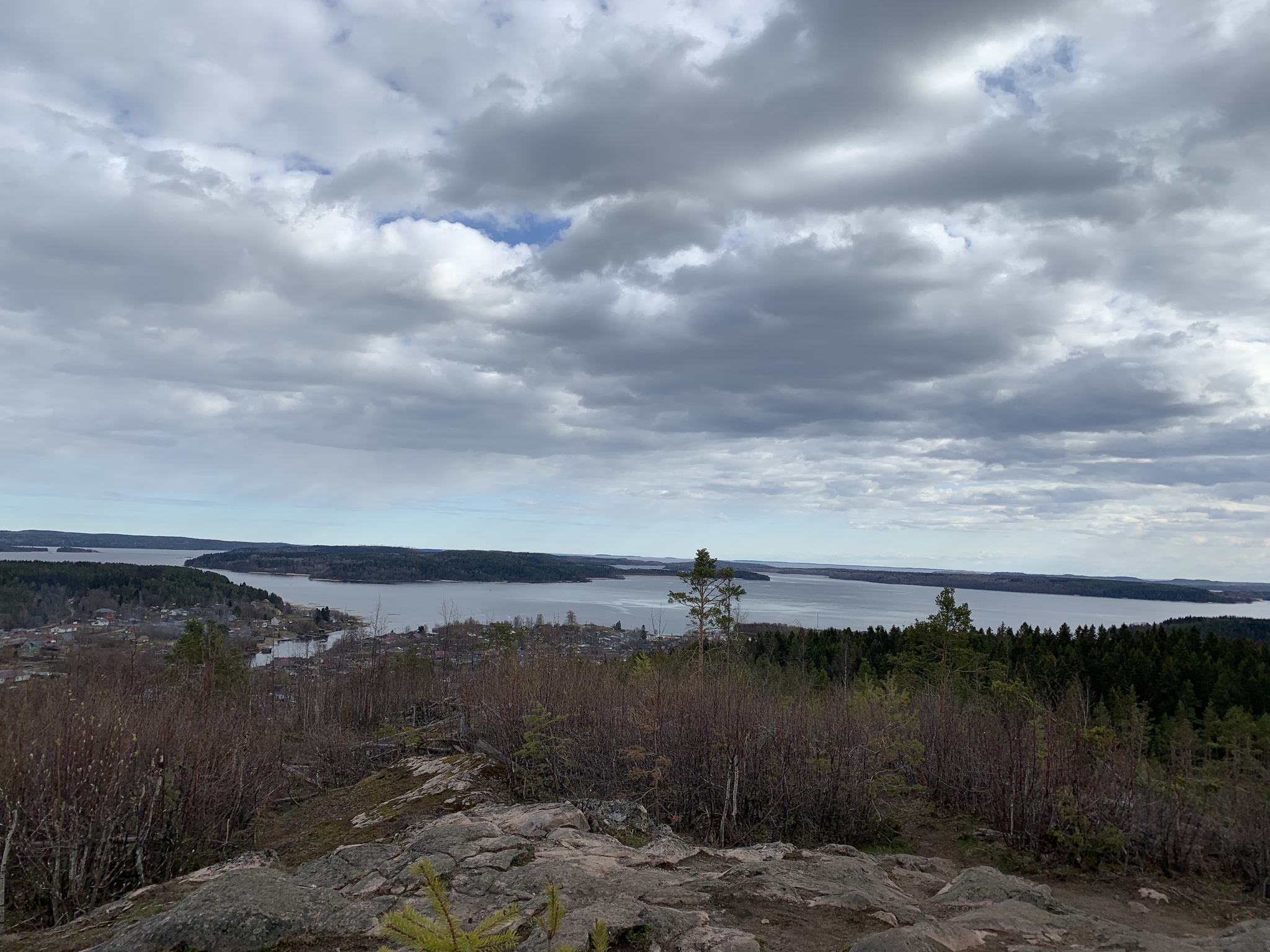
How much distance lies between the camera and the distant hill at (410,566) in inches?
6166

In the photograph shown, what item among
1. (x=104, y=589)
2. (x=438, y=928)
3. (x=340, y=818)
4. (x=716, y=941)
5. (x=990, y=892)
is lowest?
(x=104, y=589)

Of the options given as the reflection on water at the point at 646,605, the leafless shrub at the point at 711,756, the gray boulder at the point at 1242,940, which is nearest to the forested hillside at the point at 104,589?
the reflection on water at the point at 646,605

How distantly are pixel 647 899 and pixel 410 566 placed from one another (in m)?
166

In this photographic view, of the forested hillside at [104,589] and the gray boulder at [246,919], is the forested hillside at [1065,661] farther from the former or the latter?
the forested hillside at [104,589]

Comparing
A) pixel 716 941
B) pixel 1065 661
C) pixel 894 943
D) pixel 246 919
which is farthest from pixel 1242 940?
pixel 1065 661

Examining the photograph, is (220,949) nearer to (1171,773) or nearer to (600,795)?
(600,795)

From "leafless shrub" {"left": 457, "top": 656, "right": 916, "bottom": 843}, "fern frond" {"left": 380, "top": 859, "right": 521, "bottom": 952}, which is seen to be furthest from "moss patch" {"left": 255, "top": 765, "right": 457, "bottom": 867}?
"fern frond" {"left": 380, "top": 859, "right": 521, "bottom": 952}

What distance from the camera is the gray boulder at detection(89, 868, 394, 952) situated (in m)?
4.88

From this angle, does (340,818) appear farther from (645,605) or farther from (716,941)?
(645,605)

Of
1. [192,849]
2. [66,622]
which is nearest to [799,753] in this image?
[192,849]

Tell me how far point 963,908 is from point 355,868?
5.34 meters

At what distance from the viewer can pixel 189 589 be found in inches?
3568

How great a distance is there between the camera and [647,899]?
5.55m

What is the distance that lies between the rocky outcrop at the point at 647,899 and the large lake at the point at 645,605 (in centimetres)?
5501
